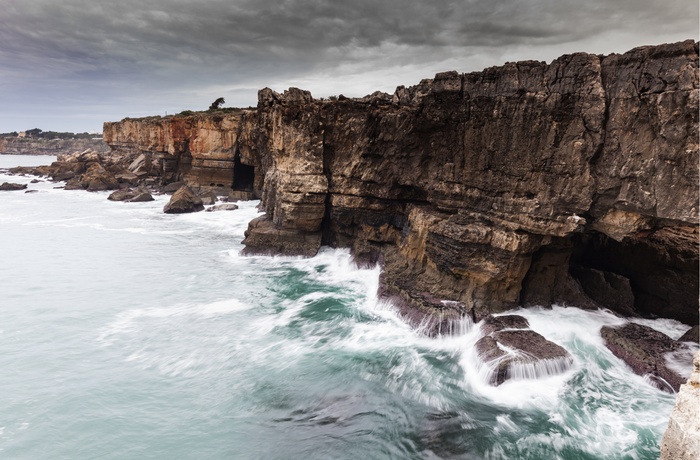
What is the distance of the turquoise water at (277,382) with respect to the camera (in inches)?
315

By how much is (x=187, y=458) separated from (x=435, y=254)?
9342mm

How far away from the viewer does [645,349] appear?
383 inches

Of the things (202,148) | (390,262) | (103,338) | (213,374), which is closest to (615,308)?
(390,262)

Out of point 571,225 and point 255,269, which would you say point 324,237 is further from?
point 571,225

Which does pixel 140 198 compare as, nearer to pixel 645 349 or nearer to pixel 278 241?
pixel 278 241

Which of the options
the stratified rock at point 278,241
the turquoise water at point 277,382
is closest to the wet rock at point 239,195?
the stratified rock at point 278,241

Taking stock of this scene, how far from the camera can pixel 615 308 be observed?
12.4 m

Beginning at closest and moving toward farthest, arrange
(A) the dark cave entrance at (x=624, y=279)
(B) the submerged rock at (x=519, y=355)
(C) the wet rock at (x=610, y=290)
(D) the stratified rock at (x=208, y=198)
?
1. (B) the submerged rock at (x=519, y=355)
2. (A) the dark cave entrance at (x=624, y=279)
3. (C) the wet rock at (x=610, y=290)
4. (D) the stratified rock at (x=208, y=198)

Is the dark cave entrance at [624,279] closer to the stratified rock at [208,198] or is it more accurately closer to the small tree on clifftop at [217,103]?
the stratified rock at [208,198]

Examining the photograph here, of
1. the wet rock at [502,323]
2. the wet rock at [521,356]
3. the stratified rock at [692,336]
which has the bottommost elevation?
the wet rock at [521,356]

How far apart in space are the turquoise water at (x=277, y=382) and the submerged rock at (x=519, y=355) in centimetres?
24

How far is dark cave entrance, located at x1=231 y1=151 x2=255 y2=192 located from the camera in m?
42.8

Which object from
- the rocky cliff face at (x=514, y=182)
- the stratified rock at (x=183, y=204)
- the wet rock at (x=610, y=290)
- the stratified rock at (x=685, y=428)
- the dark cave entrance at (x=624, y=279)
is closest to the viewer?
the stratified rock at (x=685, y=428)

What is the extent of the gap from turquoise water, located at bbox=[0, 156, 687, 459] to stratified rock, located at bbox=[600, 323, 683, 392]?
0.88 ft
